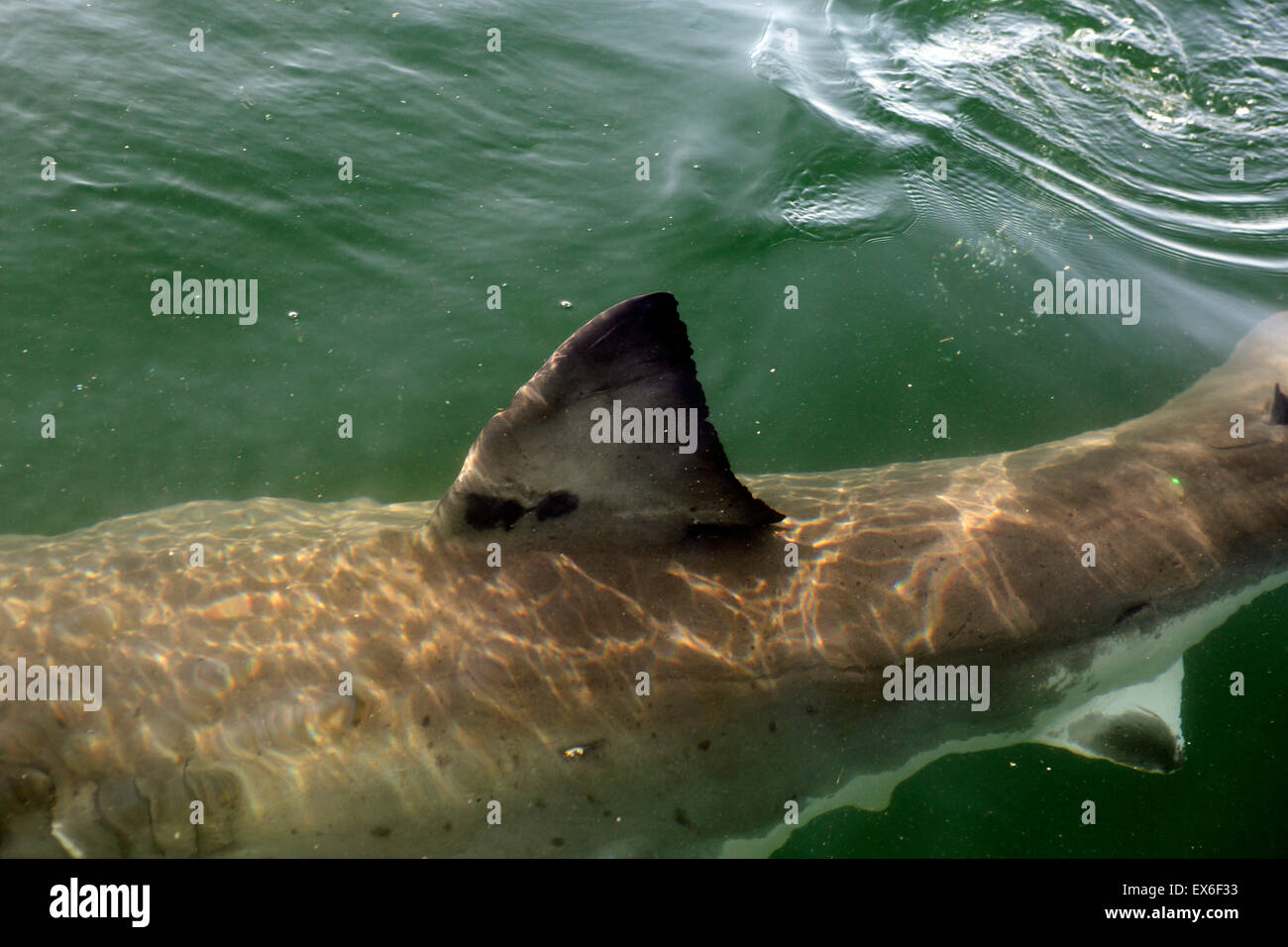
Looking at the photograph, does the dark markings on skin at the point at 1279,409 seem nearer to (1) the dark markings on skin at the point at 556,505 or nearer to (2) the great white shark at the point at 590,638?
(2) the great white shark at the point at 590,638

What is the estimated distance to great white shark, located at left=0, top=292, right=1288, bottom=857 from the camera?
10.4 feet

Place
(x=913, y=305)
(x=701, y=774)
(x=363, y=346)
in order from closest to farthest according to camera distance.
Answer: (x=701, y=774), (x=363, y=346), (x=913, y=305)

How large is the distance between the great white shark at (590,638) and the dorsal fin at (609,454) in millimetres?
12

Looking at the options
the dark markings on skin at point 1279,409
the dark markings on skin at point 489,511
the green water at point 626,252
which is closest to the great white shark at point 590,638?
the dark markings on skin at point 489,511

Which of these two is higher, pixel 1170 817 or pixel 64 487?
pixel 64 487

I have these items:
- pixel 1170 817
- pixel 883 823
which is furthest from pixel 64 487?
pixel 1170 817

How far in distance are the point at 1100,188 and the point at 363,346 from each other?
652cm

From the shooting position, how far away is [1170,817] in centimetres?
478

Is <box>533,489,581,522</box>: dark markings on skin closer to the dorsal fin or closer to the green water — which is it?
the dorsal fin

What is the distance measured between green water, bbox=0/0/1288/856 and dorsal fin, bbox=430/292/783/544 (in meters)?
1.91

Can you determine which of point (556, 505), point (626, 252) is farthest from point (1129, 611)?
point (626, 252)

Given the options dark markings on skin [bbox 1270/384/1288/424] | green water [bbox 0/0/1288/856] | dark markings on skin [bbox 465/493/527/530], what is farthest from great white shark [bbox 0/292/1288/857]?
green water [bbox 0/0/1288/856]

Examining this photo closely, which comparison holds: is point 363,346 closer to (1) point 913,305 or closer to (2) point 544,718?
(2) point 544,718

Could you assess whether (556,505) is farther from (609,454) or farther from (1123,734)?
(1123,734)
